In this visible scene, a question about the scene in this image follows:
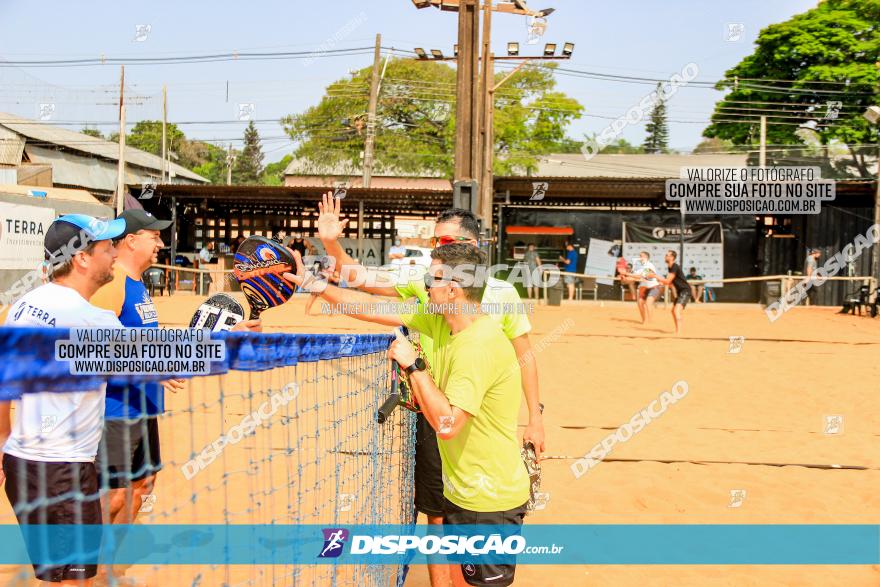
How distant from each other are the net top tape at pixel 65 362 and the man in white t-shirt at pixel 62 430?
565mm

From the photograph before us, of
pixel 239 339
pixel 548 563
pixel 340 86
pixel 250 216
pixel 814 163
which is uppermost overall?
pixel 340 86

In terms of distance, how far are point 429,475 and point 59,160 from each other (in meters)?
39.4

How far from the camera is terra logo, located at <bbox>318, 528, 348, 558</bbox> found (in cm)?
318

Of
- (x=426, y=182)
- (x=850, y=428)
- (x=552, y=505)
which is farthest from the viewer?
(x=426, y=182)

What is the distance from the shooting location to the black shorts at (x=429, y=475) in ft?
12.7

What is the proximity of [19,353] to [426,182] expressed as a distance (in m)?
44.8

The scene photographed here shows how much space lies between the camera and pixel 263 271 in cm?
348

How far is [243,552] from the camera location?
14.3ft

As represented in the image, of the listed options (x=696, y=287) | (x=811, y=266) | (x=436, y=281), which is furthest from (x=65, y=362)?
(x=696, y=287)

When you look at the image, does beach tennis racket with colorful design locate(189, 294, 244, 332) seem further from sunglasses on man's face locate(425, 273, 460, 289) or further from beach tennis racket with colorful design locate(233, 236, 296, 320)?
sunglasses on man's face locate(425, 273, 460, 289)

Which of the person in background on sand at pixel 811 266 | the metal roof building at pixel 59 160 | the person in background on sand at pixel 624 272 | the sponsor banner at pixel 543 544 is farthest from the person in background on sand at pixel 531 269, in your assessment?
the sponsor banner at pixel 543 544

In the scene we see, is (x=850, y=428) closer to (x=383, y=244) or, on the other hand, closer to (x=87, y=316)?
(x=87, y=316)

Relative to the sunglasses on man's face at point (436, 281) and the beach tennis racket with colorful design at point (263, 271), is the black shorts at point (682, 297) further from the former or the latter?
the sunglasses on man's face at point (436, 281)

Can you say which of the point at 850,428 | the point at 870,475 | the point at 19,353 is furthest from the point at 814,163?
the point at 19,353
